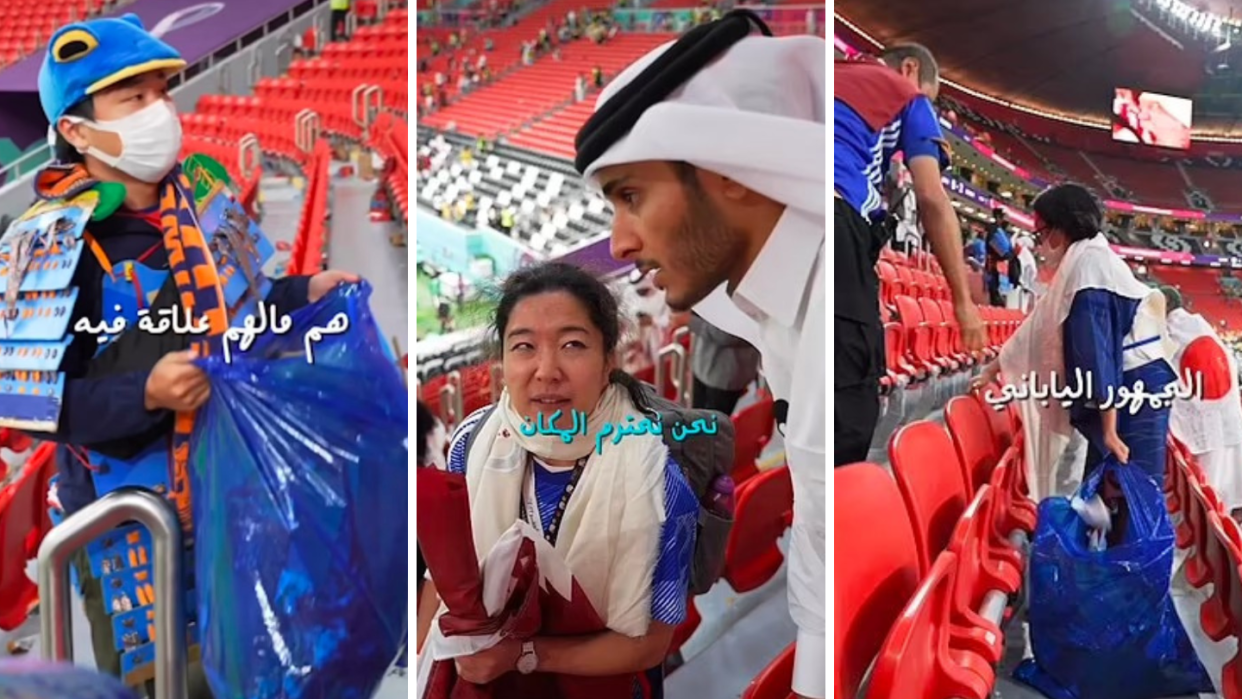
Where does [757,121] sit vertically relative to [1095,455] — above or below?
above

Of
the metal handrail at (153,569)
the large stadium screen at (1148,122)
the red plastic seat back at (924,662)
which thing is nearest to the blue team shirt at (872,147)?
the large stadium screen at (1148,122)

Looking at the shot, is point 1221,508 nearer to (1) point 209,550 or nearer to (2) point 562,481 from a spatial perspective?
(2) point 562,481

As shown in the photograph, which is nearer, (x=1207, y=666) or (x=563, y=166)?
(x=1207, y=666)

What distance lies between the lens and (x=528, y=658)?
87.5 inches

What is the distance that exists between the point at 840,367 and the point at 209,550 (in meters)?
1.49

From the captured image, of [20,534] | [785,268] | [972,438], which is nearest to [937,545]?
[972,438]

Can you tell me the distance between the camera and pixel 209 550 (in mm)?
2334

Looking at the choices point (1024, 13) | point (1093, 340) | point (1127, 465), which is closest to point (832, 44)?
point (1024, 13)

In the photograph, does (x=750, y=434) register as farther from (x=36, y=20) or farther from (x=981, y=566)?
(x=36, y=20)

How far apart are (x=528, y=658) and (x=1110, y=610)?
4.18 ft

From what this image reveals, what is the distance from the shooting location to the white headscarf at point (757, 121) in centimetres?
222

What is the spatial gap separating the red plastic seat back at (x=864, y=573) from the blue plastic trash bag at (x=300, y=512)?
3.29ft

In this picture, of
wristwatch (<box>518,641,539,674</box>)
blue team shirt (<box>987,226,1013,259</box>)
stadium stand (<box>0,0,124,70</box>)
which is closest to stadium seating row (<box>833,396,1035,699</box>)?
blue team shirt (<box>987,226,1013,259</box>)

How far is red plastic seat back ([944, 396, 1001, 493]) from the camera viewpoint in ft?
7.47
